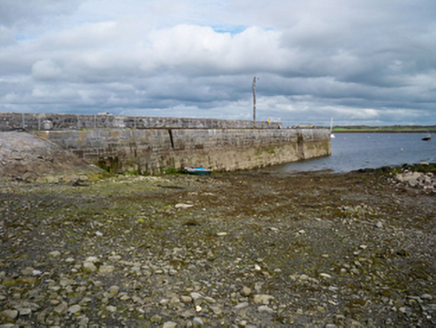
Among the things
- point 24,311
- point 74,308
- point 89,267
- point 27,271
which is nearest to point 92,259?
point 89,267

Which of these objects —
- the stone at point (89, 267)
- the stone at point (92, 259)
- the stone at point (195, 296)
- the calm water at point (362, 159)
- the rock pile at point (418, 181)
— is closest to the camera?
the stone at point (195, 296)

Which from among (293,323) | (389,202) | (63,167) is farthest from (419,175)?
(63,167)

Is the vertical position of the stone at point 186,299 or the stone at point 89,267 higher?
the stone at point 89,267

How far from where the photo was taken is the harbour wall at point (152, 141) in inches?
720

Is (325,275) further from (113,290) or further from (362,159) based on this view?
(362,159)

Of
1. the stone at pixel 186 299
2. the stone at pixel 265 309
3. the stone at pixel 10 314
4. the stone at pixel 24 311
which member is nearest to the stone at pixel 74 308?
the stone at pixel 24 311

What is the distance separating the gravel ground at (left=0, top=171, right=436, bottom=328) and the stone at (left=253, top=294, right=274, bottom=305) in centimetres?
2

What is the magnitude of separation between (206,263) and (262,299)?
1664mm

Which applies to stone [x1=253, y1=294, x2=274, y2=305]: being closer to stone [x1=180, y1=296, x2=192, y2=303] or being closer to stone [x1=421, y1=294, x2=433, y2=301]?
stone [x1=180, y1=296, x2=192, y2=303]

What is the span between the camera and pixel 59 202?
1058 cm

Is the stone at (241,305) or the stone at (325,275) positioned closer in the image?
the stone at (241,305)

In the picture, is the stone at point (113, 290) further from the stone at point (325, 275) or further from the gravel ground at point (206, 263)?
the stone at point (325, 275)

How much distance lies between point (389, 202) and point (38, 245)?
13745 millimetres

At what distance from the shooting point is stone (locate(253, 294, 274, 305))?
220 inches
